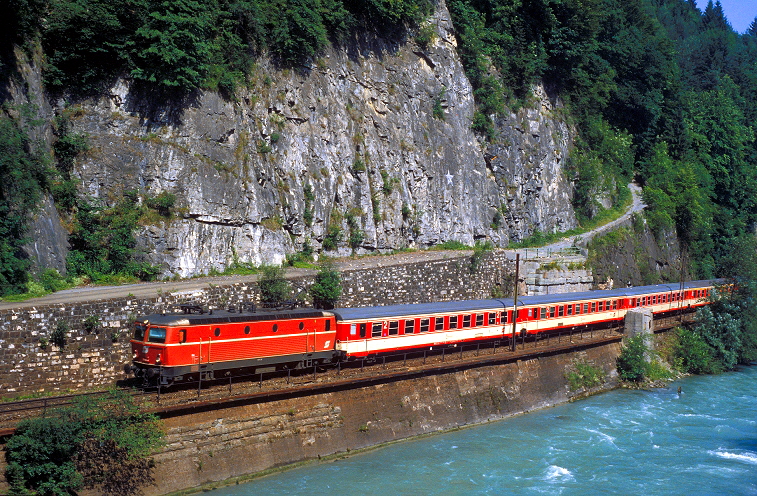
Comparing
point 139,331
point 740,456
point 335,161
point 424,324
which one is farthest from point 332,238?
point 740,456

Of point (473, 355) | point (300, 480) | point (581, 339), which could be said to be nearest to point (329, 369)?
point (300, 480)

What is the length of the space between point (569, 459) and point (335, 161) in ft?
69.4

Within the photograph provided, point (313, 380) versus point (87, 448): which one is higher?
point (313, 380)

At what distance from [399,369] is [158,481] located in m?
11.6

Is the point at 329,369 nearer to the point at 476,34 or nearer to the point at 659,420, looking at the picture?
the point at 659,420

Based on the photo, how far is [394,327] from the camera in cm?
3122

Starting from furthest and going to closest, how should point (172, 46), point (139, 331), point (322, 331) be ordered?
point (172, 46)
point (322, 331)
point (139, 331)

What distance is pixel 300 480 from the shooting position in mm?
23984

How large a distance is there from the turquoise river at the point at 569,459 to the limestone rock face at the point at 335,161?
12605 mm

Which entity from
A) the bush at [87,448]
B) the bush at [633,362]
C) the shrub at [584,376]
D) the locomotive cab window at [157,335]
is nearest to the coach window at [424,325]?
the shrub at [584,376]

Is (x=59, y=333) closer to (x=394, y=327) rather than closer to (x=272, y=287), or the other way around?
(x=272, y=287)

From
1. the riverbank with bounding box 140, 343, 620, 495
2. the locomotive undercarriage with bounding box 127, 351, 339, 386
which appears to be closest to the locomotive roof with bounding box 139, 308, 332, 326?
the locomotive undercarriage with bounding box 127, 351, 339, 386

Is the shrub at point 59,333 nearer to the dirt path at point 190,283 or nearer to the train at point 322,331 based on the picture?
the dirt path at point 190,283

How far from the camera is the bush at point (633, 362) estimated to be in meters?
40.2
